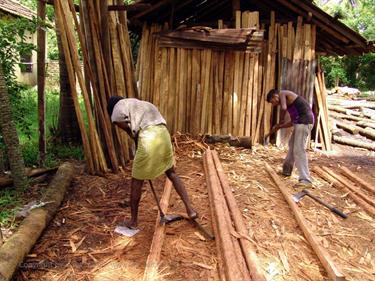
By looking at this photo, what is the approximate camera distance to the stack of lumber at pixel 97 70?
520 centimetres

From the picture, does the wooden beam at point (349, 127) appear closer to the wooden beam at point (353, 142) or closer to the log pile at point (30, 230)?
the wooden beam at point (353, 142)

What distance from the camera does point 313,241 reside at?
3785mm

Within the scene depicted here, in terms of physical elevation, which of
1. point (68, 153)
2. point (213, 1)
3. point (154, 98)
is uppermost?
point (213, 1)

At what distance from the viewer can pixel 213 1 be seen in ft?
28.0

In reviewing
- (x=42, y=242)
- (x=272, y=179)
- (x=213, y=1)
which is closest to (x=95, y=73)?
(x=42, y=242)

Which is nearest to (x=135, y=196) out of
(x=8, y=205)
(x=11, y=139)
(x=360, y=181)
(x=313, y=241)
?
(x=8, y=205)

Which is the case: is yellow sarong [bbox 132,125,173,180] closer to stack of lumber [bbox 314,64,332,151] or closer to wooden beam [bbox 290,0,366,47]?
wooden beam [bbox 290,0,366,47]

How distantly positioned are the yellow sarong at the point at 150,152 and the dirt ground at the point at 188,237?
0.74 meters

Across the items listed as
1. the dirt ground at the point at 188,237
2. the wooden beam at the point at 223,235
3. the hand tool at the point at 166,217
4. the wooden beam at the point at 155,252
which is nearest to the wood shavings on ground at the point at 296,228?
the dirt ground at the point at 188,237

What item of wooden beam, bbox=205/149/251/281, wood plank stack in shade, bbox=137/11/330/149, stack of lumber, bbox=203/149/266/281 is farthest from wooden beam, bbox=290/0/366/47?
stack of lumber, bbox=203/149/266/281

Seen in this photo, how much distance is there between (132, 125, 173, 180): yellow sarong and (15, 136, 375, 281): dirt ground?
74 cm

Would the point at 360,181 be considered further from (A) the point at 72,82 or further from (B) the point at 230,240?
(A) the point at 72,82

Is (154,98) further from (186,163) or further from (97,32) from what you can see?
(97,32)

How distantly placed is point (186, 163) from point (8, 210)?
3.44 metres
